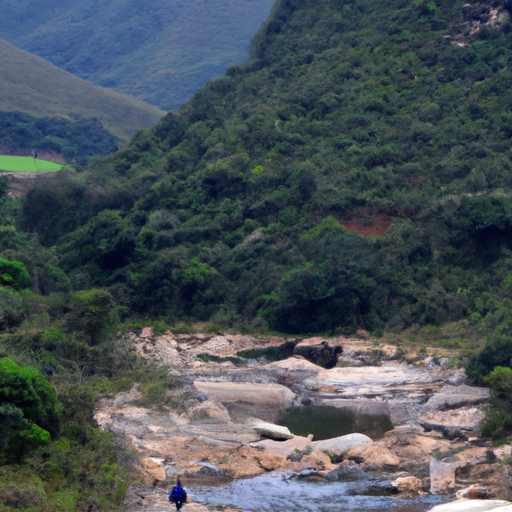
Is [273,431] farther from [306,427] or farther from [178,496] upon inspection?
[178,496]

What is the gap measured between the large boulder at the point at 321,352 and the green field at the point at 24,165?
4358cm

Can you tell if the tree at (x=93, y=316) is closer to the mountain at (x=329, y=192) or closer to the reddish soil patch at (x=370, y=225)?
the mountain at (x=329, y=192)

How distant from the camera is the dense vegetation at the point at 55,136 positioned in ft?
277

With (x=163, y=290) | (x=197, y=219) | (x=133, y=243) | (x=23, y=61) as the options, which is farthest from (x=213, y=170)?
(x=23, y=61)

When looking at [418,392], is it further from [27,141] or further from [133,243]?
[27,141]

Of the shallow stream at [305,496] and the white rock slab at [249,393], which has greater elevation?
the white rock slab at [249,393]

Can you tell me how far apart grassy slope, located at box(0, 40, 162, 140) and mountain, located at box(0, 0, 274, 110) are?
17.0 m

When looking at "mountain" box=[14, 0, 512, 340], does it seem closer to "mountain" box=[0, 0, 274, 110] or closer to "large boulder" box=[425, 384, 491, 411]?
"large boulder" box=[425, 384, 491, 411]

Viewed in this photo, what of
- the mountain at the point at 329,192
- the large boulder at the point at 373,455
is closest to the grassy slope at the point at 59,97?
the mountain at the point at 329,192

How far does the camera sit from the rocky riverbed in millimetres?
18938

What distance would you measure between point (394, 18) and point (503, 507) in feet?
152

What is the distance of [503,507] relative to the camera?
1588 centimetres

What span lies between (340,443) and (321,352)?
10627mm

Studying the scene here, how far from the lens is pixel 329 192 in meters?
43.5
